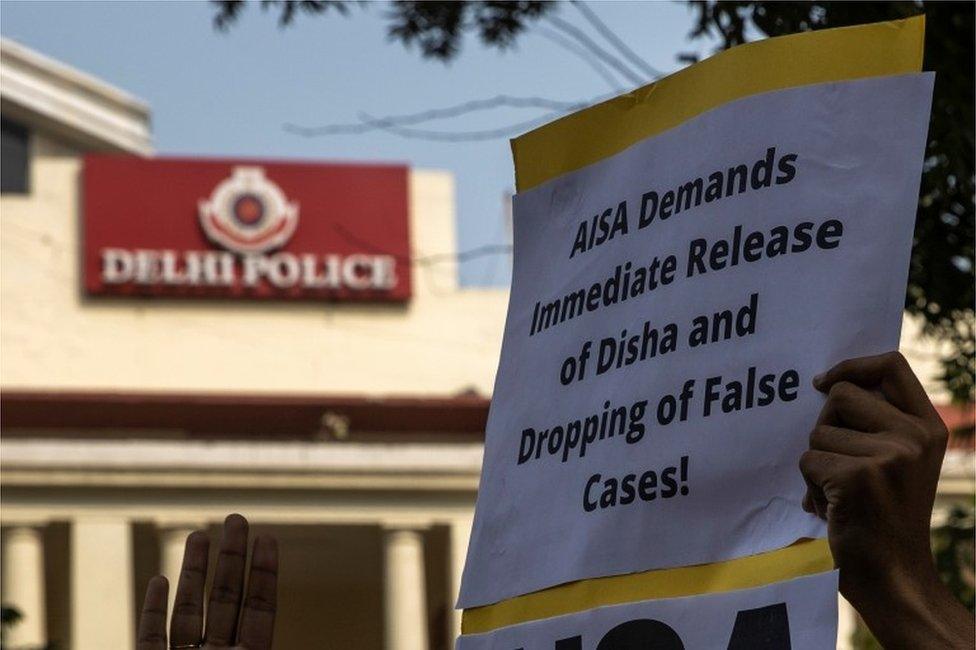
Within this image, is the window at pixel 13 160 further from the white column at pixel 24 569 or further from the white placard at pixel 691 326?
the white placard at pixel 691 326

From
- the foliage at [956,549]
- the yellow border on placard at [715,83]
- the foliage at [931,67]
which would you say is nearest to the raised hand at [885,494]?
the yellow border on placard at [715,83]

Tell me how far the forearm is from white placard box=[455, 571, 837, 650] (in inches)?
1.7

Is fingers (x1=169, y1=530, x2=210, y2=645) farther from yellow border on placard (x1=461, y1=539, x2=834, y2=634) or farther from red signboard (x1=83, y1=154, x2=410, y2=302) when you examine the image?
red signboard (x1=83, y1=154, x2=410, y2=302)

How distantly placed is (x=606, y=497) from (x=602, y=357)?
0.13 meters

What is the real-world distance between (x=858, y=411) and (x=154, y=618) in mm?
681

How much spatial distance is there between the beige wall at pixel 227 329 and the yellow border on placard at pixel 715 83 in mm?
27121

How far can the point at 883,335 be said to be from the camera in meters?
1.49

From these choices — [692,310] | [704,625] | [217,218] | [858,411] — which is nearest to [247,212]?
[217,218]

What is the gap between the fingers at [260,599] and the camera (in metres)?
1.75

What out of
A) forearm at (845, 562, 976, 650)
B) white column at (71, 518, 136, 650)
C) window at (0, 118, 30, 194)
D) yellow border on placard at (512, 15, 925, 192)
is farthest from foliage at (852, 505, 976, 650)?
window at (0, 118, 30, 194)

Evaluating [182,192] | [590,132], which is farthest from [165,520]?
[590,132]

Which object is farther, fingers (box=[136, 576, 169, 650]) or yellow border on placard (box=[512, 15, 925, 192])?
fingers (box=[136, 576, 169, 650])

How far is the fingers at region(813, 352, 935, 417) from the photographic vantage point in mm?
1419

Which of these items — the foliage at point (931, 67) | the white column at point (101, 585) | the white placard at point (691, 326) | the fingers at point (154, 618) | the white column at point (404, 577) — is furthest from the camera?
the white column at point (404, 577)
